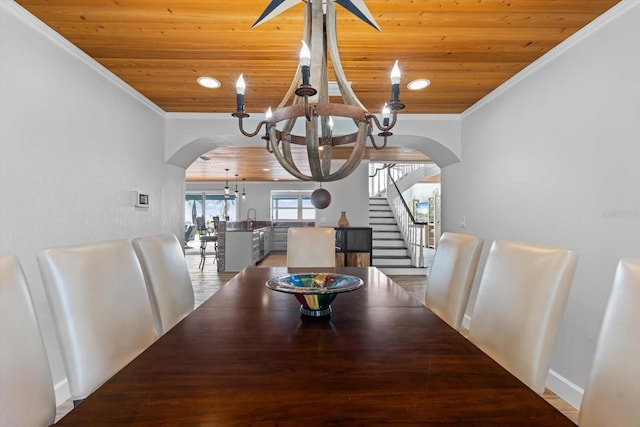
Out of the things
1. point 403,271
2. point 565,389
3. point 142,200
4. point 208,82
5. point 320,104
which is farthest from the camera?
point 403,271

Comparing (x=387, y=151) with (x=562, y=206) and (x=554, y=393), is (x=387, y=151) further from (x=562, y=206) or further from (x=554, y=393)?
(x=554, y=393)

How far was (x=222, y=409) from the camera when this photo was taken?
0.68 meters

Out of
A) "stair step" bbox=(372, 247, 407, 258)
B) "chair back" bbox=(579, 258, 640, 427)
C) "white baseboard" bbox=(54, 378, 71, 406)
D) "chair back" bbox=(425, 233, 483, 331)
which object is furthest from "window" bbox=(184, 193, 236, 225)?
"chair back" bbox=(579, 258, 640, 427)

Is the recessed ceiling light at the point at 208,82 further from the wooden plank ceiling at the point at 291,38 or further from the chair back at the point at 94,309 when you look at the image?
the chair back at the point at 94,309

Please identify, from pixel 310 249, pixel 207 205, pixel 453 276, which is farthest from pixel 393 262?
pixel 207 205

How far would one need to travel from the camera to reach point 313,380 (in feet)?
2.62

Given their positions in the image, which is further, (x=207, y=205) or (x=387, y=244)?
(x=207, y=205)

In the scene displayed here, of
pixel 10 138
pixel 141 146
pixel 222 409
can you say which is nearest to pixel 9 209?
pixel 10 138

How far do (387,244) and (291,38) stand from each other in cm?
563

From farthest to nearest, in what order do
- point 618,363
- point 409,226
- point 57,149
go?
point 409,226, point 57,149, point 618,363

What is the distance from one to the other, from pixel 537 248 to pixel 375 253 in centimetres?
544

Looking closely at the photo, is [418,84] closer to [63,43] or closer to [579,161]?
[579,161]

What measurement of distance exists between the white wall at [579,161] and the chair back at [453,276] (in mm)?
685

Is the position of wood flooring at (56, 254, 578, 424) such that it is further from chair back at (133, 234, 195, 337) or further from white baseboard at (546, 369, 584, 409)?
chair back at (133, 234, 195, 337)
